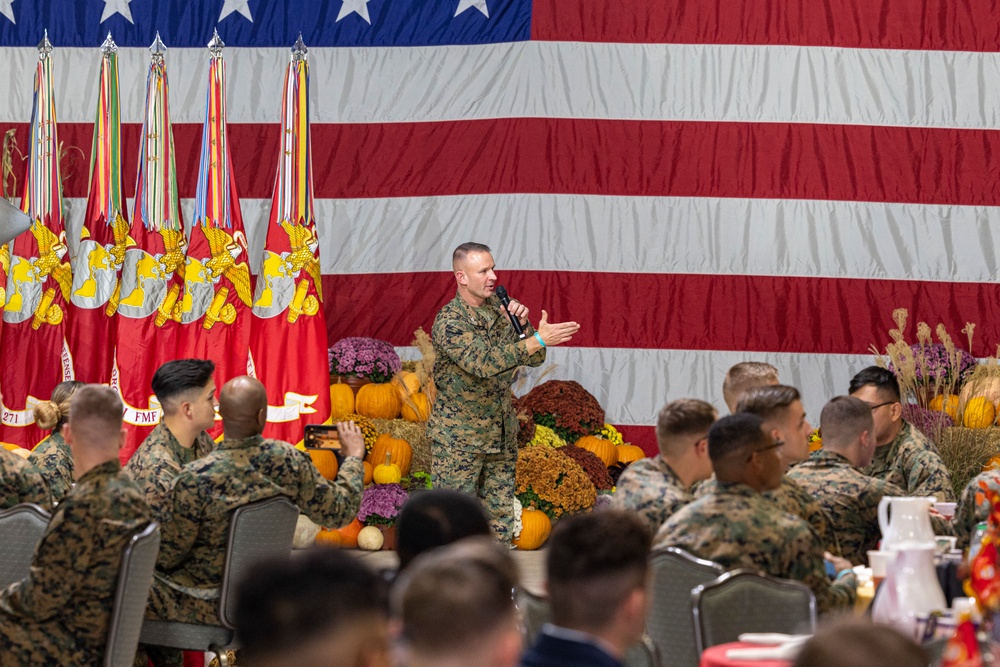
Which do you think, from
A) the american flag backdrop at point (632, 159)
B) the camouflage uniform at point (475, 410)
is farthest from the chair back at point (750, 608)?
the american flag backdrop at point (632, 159)

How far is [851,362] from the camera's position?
8.70m

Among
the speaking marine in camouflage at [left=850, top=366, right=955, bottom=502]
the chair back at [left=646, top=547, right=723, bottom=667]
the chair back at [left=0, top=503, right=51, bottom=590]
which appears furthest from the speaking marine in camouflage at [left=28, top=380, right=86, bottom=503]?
the speaking marine in camouflage at [left=850, top=366, right=955, bottom=502]

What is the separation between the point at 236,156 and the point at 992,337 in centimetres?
482

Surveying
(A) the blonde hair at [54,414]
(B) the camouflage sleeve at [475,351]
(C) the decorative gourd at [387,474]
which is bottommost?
(C) the decorative gourd at [387,474]

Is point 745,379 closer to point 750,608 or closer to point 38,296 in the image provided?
point 750,608

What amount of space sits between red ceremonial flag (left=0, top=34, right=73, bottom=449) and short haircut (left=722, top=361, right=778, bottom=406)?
12.4 ft

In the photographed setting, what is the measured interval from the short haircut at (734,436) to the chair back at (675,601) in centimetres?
29

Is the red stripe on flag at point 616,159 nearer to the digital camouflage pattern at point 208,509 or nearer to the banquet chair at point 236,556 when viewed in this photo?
the digital camouflage pattern at point 208,509

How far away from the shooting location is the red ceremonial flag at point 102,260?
764 cm

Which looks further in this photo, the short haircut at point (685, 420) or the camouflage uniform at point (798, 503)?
the short haircut at point (685, 420)

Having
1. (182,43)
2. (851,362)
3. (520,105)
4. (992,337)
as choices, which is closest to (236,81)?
(182,43)

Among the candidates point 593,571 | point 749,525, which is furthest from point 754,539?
point 593,571

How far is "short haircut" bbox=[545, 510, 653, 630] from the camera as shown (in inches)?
94.2

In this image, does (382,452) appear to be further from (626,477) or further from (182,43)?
(626,477)
